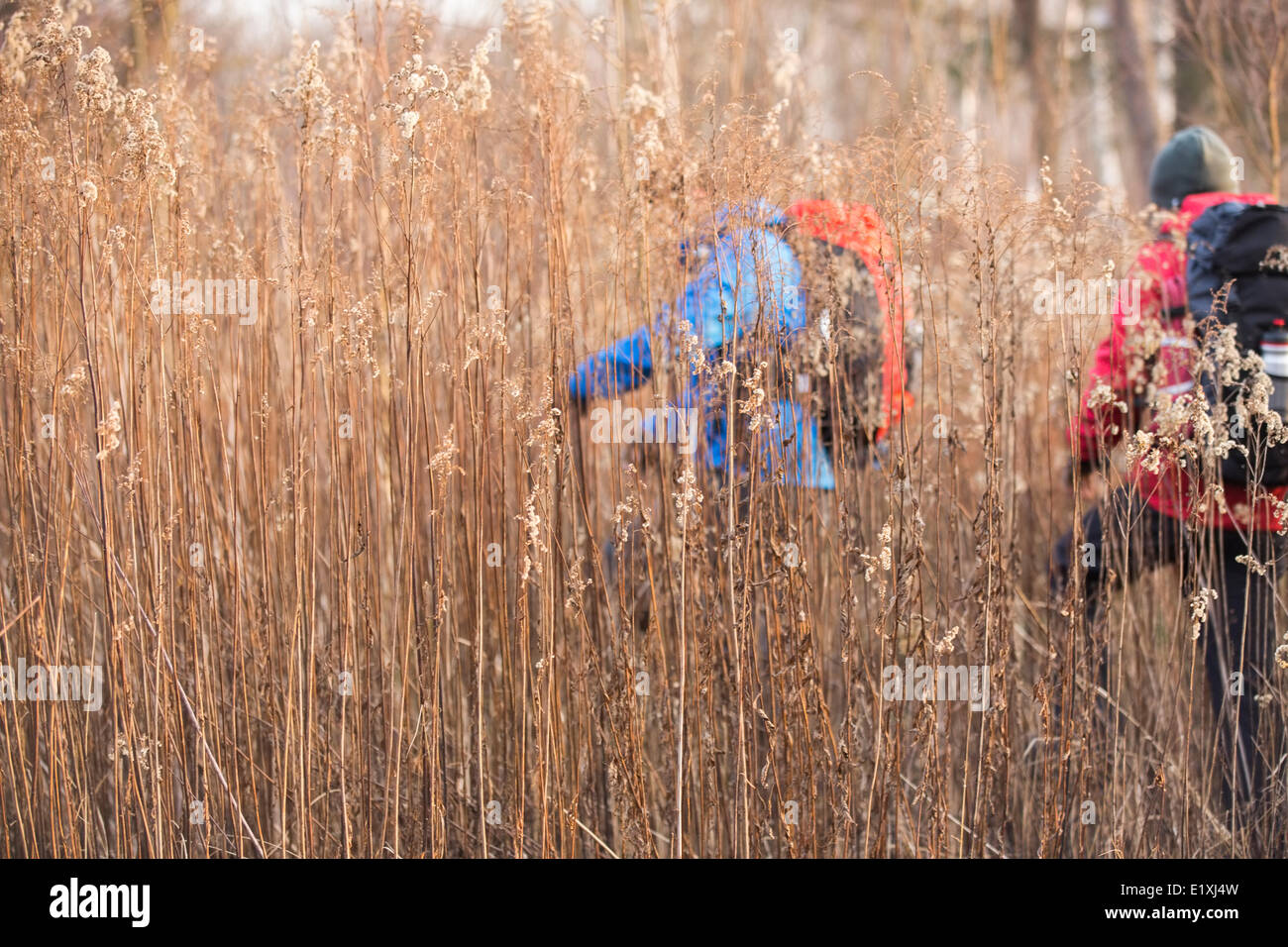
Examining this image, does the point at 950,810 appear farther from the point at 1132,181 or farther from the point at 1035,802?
the point at 1132,181

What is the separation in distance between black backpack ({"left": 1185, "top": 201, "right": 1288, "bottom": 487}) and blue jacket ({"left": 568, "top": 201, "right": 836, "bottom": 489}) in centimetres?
84

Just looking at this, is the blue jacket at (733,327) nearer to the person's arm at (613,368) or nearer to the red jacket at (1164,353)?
the person's arm at (613,368)

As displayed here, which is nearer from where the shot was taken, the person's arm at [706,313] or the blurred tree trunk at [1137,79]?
the person's arm at [706,313]

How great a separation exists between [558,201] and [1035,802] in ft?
4.86

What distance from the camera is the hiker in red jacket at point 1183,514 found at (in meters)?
1.94

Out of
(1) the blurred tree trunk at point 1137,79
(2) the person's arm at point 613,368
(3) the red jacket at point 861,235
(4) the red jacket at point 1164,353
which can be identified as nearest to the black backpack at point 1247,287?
(4) the red jacket at point 1164,353

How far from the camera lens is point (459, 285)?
1.89 meters

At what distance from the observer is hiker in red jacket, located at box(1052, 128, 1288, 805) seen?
6.37 ft

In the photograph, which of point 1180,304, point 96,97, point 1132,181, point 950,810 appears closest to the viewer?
point 96,97

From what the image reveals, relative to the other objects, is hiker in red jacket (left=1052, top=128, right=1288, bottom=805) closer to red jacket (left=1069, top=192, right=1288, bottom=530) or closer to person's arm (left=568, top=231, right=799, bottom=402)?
red jacket (left=1069, top=192, right=1288, bottom=530)

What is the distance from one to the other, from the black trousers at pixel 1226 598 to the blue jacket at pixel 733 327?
2.02 ft

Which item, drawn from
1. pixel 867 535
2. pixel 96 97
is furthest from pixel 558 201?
pixel 867 535

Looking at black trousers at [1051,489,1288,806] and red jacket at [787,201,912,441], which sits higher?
red jacket at [787,201,912,441]

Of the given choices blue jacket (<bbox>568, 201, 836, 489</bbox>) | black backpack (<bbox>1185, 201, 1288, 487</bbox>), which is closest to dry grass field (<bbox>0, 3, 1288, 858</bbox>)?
blue jacket (<bbox>568, 201, 836, 489</bbox>)
